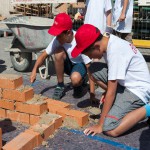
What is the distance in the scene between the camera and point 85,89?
485 centimetres

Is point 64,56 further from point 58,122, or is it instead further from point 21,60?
point 21,60

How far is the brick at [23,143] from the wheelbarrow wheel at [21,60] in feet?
9.33

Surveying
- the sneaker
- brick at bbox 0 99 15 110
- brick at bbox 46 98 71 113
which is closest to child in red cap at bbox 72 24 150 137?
brick at bbox 46 98 71 113

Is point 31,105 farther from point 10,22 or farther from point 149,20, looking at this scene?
point 149,20

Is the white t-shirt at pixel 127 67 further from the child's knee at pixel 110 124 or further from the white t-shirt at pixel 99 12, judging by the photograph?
the white t-shirt at pixel 99 12

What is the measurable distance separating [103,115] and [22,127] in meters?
0.92

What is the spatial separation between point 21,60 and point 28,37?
0.67 m

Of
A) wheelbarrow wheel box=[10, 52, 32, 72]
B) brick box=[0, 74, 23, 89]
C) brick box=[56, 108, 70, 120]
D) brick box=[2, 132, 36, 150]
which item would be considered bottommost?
brick box=[2, 132, 36, 150]

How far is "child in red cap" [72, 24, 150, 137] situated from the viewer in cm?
308

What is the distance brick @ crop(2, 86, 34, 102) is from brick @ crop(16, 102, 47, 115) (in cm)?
7

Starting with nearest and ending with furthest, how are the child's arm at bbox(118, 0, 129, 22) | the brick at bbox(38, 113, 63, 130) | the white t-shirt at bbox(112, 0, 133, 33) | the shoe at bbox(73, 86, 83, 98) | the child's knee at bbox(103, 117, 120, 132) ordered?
the child's knee at bbox(103, 117, 120, 132) → the brick at bbox(38, 113, 63, 130) → the shoe at bbox(73, 86, 83, 98) → the child's arm at bbox(118, 0, 129, 22) → the white t-shirt at bbox(112, 0, 133, 33)

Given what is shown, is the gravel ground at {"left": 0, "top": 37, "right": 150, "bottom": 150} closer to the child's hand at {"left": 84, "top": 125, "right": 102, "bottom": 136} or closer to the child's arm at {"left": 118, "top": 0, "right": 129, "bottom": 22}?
the child's hand at {"left": 84, "top": 125, "right": 102, "bottom": 136}

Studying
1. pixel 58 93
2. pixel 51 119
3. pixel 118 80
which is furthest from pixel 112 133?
pixel 58 93

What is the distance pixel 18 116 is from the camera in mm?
3707
